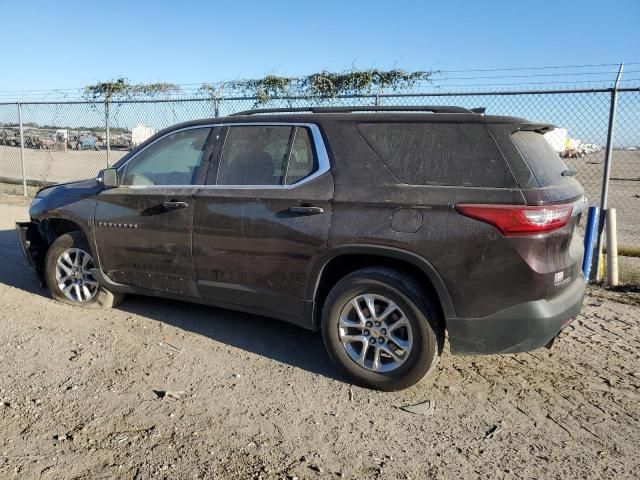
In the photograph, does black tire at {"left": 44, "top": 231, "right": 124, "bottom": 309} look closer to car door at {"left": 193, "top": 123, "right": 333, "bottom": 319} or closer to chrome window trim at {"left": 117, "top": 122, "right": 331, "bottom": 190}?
chrome window trim at {"left": 117, "top": 122, "right": 331, "bottom": 190}

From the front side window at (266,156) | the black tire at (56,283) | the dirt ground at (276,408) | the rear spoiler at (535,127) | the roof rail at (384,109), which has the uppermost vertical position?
the roof rail at (384,109)

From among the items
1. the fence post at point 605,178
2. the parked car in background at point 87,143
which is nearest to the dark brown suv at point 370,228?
the fence post at point 605,178

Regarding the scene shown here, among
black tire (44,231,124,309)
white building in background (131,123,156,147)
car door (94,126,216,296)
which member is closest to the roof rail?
car door (94,126,216,296)

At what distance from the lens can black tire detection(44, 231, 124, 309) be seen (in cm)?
492

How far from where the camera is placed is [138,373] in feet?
12.2

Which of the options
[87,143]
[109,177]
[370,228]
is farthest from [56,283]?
[87,143]

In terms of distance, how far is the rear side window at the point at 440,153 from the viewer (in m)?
3.21

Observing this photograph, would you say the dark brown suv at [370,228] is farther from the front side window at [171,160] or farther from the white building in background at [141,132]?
the white building in background at [141,132]

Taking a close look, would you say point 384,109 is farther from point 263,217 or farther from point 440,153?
point 263,217

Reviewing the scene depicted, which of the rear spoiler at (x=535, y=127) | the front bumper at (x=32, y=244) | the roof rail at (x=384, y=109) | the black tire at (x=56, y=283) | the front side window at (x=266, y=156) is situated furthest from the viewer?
the front bumper at (x=32, y=244)

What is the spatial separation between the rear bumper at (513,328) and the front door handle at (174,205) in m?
2.24

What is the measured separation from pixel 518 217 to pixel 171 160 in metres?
2.89

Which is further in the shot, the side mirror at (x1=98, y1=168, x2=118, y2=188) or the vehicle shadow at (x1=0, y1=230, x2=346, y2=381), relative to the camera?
the side mirror at (x1=98, y1=168, x2=118, y2=188)

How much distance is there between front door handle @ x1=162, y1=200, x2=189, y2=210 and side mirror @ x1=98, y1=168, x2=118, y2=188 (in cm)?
63
